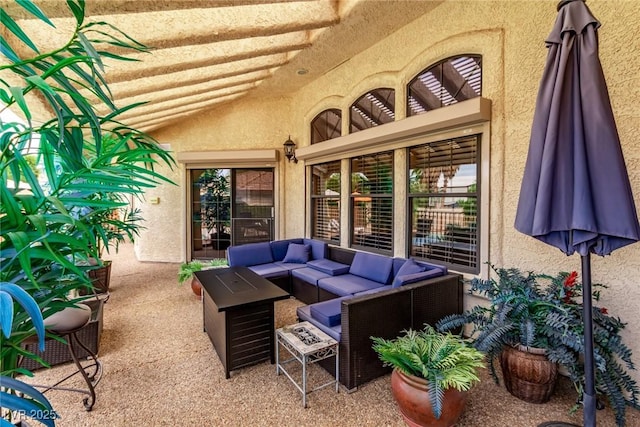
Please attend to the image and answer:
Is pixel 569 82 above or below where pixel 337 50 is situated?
below

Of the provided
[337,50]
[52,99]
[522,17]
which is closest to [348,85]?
[337,50]

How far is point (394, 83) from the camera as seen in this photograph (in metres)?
4.38

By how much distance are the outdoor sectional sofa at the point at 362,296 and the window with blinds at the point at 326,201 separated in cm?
74

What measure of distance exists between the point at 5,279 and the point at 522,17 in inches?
167

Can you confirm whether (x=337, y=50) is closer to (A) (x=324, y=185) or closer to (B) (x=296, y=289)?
(A) (x=324, y=185)

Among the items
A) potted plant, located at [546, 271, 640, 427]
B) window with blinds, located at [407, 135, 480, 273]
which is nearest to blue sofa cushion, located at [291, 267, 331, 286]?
window with blinds, located at [407, 135, 480, 273]

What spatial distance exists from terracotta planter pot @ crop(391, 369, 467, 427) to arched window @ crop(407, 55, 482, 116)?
3.13m

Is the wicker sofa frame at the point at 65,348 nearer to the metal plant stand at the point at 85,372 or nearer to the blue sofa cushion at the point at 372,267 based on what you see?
the metal plant stand at the point at 85,372

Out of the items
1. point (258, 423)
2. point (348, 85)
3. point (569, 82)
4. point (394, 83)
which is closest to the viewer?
point (569, 82)

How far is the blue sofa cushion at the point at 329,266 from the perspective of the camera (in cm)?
452

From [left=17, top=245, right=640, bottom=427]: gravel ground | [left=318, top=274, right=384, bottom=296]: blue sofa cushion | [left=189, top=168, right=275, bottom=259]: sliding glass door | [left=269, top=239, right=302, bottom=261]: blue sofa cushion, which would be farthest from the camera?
[left=189, top=168, right=275, bottom=259]: sliding glass door

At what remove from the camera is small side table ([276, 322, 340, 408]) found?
91.7 inches

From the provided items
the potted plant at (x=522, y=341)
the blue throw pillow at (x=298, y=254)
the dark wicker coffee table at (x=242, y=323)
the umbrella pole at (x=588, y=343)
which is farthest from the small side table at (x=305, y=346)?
the blue throw pillow at (x=298, y=254)

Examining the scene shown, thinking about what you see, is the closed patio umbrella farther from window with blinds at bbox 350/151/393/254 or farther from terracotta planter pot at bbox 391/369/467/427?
window with blinds at bbox 350/151/393/254
